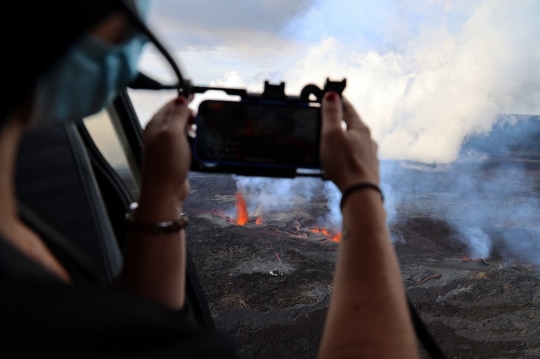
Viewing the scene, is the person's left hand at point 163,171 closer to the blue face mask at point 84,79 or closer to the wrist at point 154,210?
the wrist at point 154,210

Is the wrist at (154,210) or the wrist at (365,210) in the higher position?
the wrist at (365,210)

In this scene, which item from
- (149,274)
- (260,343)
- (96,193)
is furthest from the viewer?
(260,343)

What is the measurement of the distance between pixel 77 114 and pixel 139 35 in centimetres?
16

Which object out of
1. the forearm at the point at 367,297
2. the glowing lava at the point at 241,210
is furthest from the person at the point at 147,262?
the glowing lava at the point at 241,210

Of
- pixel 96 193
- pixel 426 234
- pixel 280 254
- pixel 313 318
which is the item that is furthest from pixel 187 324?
pixel 426 234

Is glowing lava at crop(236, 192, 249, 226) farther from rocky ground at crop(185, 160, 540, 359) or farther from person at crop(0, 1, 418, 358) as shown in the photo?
person at crop(0, 1, 418, 358)

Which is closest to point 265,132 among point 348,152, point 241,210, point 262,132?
point 262,132

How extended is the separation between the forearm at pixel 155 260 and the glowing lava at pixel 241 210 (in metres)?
17.5

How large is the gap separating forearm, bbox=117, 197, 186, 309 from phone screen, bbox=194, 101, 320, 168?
221 mm

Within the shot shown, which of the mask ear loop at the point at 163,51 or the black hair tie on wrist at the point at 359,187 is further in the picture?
the black hair tie on wrist at the point at 359,187

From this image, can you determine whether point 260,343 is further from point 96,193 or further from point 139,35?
point 139,35

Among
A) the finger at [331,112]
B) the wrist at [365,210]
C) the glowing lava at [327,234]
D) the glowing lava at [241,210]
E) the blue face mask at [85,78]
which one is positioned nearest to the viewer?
the blue face mask at [85,78]

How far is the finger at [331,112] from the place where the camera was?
95 cm

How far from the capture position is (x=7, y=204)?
0.54m
